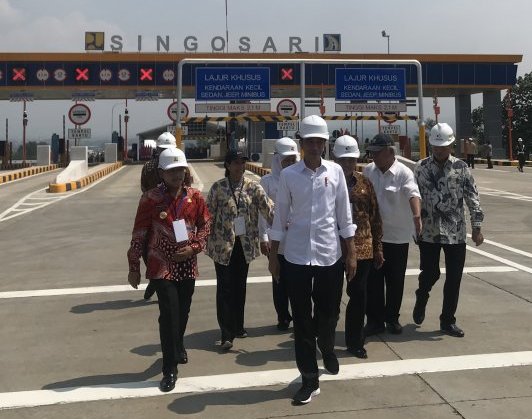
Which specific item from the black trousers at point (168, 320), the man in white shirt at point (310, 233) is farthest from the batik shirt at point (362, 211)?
the black trousers at point (168, 320)

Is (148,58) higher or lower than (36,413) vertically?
higher

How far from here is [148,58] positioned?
38.7m

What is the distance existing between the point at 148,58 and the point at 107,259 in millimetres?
32248

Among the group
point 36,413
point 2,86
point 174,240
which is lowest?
point 36,413

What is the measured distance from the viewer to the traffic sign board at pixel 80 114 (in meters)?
27.3

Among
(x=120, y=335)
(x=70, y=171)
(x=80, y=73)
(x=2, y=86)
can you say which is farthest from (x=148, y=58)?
(x=120, y=335)

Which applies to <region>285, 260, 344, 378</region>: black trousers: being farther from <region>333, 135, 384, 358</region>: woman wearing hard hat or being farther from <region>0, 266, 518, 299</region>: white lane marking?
<region>0, 266, 518, 299</region>: white lane marking

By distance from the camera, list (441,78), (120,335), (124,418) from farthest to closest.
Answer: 1. (441,78)
2. (120,335)
3. (124,418)

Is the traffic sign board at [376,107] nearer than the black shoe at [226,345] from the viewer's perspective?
No

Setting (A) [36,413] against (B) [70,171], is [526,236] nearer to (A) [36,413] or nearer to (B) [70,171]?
(A) [36,413]

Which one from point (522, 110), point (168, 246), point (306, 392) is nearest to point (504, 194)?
point (306, 392)

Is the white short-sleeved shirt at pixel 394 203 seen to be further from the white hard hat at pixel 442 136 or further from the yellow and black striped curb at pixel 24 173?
the yellow and black striped curb at pixel 24 173

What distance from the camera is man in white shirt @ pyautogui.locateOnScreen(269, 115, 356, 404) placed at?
3.79 metres

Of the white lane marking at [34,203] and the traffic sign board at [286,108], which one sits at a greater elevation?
the traffic sign board at [286,108]
